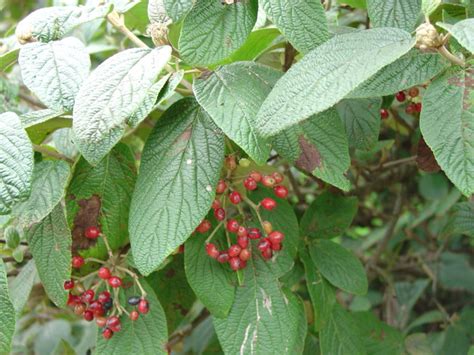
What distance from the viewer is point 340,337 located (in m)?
1.45

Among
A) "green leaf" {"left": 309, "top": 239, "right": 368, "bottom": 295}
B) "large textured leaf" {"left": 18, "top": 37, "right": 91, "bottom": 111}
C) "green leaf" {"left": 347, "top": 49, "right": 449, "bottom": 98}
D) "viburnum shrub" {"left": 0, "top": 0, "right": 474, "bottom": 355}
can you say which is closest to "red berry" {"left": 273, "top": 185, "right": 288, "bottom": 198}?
"viburnum shrub" {"left": 0, "top": 0, "right": 474, "bottom": 355}

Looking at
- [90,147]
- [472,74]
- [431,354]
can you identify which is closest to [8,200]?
[90,147]

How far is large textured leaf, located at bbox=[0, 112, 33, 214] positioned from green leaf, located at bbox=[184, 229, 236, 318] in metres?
0.35

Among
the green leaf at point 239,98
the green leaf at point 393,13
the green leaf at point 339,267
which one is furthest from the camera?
the green leaf at point 339,267

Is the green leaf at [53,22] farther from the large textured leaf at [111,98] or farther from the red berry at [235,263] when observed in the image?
the red berry at [235,263]

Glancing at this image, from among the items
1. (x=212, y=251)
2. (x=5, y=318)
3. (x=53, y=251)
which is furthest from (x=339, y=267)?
(x=5, y=318)

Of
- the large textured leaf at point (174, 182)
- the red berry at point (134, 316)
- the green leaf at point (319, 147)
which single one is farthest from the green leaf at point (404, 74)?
the red berry at point (134, 316)

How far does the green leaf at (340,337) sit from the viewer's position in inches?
56.3

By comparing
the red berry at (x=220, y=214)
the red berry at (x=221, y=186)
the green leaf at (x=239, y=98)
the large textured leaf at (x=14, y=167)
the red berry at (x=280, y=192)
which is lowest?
the red berry at (x=280, y=192)

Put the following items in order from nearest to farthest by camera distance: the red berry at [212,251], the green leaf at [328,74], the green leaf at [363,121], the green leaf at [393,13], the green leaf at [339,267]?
the green leaf at [328,74] → the green leaf at [393,13] → the red berry at [212,251] → the green leaf at [363,121] → the green leaf at [339,267]

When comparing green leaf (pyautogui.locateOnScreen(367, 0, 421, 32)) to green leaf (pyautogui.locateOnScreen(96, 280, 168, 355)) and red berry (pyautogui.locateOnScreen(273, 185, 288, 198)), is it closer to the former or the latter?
red berry (pyautogui.locateOnScreen(273, 185, 288, 198))

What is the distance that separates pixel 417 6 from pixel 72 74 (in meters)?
0.58

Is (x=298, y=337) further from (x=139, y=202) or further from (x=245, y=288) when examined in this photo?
(x=139, y=202)

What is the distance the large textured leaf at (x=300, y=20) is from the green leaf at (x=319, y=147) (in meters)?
0.15
